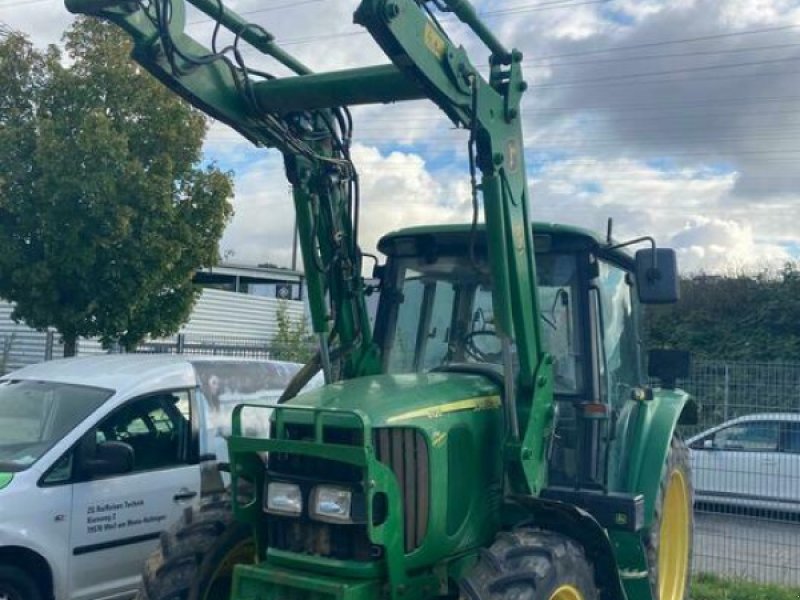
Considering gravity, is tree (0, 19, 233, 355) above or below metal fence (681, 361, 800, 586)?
above

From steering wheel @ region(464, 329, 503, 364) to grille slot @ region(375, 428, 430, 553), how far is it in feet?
3.75

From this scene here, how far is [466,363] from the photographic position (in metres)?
5.38

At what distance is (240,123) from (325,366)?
141 cm

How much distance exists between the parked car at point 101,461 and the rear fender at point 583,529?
7.56 ft

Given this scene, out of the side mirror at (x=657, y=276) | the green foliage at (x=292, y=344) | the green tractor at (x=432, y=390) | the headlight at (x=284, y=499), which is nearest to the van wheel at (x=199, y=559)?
the green tractor at (x=432, y=390)

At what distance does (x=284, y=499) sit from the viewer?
14.3 ft

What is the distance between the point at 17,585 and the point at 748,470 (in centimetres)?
639

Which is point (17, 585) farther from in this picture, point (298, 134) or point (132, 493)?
point (298, 134)

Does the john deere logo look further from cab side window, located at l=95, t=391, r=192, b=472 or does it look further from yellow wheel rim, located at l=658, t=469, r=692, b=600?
cab side window, located at l=95, t=391, r=192, b=472

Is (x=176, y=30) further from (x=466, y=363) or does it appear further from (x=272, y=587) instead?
(x=272, y=587)

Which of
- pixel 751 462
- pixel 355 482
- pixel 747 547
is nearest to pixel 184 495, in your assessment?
pixel 355 482

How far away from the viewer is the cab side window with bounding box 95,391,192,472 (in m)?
6.42

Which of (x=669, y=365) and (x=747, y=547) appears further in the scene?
(x=747, y=547)

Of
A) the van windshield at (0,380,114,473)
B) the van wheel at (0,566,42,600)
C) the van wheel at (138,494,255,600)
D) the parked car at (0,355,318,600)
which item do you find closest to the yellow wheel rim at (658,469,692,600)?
the parked car at (0,355,318,600)
